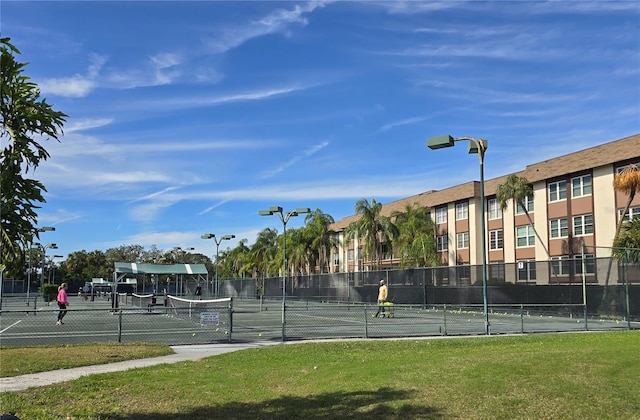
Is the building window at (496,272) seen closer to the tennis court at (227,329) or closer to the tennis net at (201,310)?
the tennis court at (227,329)

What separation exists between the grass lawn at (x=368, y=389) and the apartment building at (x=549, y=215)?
17.9 metres

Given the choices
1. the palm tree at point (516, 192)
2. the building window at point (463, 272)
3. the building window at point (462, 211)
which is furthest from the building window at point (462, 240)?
the building window at point (463, 272)

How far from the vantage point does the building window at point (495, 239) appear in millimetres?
49216

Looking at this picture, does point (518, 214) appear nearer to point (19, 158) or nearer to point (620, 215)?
point (620, 215)

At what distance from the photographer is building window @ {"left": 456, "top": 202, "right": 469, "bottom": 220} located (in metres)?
53.7

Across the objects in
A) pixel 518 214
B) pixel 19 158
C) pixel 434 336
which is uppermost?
pixel 518 214

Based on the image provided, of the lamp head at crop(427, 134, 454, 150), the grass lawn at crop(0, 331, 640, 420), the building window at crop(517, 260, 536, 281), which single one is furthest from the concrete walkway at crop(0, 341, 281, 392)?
the building window at crop(517, 260, 536, 281)

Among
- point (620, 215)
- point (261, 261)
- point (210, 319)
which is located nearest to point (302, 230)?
point (261, 261)

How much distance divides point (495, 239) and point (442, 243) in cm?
803

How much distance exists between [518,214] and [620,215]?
1004cm

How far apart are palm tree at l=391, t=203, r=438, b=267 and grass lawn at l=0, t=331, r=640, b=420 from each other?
41398 mm

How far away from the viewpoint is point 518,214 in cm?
4719

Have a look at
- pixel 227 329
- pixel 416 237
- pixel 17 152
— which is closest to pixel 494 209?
pixel 416 237

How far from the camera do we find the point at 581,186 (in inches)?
1620
